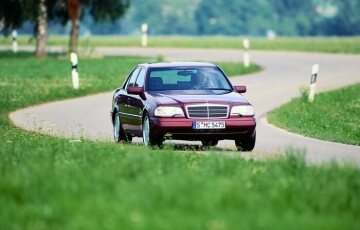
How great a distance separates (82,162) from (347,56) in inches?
1625

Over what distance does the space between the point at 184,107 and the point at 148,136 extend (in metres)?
0.78

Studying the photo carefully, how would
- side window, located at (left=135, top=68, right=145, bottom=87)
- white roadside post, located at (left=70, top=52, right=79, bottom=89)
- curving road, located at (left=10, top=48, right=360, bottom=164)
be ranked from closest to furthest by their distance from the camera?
curving road, located at (left=10, top=48, right=360, bottom=164) < side window, located at (left=135, top=68, right=145, bottom=87) < white roadside post, located at (left=70, top=52, right=79, bottom=89)

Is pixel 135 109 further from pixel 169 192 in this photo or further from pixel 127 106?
pixel 169 192

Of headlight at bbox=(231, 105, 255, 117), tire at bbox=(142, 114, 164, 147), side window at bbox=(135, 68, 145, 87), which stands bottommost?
tire at bbox=(142, 114, 164, 147)

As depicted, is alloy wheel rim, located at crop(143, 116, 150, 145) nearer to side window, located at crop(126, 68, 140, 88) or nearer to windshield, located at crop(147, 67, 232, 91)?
windshield, located at crop(147, 67, 232, 91)

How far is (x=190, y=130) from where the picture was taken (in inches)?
707

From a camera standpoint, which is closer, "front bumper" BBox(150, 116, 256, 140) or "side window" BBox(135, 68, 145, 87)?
"front bumper" BBox(150, 116, 256, 140)

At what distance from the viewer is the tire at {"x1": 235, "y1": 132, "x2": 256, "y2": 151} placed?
18272 mm

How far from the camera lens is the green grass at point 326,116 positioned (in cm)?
2239

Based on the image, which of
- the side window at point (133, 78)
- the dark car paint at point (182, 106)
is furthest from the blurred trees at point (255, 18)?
the dark car paint at point (182, 106)

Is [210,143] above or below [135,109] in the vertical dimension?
below

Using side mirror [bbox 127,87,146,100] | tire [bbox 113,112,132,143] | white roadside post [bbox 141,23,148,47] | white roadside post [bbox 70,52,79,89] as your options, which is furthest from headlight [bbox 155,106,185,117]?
white roadside post [bbox 141,23,148,47]

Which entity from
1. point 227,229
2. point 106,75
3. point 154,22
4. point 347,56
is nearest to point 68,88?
point 106,75

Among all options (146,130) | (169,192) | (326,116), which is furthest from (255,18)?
(169,192)
